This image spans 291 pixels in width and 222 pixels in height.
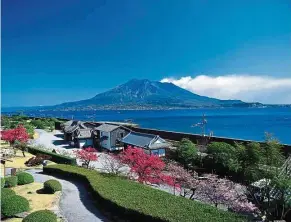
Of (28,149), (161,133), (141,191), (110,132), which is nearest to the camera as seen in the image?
(141,191)

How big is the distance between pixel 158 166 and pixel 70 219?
872 centimetres

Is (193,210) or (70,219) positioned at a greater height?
(193,210)

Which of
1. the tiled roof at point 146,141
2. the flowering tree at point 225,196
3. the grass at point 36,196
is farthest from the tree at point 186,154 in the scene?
the grass at point 36,196

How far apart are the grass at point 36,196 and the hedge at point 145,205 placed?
2.72 m

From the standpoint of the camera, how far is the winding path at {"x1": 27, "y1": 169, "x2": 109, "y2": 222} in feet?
50.0

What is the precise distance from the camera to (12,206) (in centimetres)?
1471

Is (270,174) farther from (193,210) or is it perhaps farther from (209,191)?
(209,191)

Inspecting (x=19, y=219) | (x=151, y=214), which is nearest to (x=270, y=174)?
(x=151, y=214)

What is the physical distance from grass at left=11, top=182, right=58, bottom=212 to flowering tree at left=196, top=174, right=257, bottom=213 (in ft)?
36.7

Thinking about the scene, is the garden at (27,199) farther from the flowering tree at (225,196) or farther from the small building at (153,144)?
the small building at (153,144)

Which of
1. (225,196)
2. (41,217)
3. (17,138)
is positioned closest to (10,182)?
(41,217)

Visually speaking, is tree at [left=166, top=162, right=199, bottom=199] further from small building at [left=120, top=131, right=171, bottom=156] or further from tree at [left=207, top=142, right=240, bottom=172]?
small building at [left=120, top=131, right=171, bottom=156]

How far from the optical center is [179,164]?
33.9 meters

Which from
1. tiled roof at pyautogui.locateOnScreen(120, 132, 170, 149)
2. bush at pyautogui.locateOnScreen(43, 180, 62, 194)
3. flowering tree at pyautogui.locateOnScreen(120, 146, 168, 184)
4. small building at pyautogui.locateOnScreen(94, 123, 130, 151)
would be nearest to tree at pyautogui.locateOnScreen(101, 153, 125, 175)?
flowering tree at pyautogui.locateOnScreen(120, 146, 168, 184)
